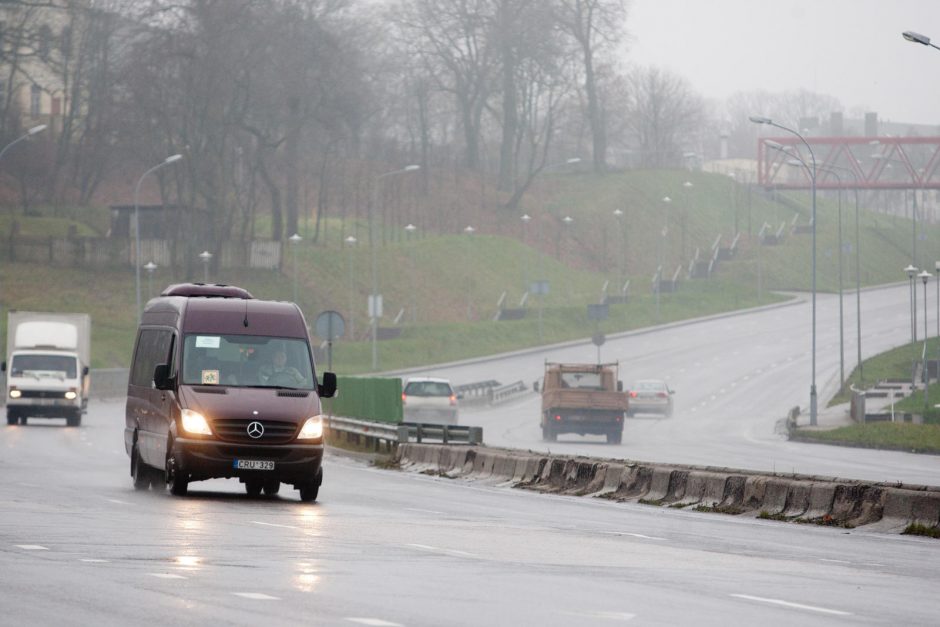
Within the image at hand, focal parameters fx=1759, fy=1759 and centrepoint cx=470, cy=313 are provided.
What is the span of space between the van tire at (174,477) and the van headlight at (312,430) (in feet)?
5.24

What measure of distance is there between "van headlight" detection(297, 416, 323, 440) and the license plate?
531 mm

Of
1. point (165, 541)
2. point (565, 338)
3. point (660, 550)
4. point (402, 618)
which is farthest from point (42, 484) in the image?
point (565, 338)

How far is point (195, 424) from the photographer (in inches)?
869

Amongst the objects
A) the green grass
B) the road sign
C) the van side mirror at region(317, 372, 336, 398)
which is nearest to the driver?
the van side mirror at region(317, 372, 336, 398)

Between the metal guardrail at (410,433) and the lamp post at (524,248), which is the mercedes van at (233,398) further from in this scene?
the lamp post at (524,248)

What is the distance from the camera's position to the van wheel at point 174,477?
22.3 m

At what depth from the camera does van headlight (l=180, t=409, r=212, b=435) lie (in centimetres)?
2205

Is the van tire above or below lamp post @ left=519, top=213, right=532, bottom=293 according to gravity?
below

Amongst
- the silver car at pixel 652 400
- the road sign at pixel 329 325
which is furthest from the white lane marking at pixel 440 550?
the silver car at pixel 652 400

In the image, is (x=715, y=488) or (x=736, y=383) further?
(x=736, y=383)

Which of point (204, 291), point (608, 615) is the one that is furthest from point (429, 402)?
point (608, 615)

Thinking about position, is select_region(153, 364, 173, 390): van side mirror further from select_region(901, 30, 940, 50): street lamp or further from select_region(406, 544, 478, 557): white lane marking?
select_region(901, 30, 940, 50): street lamp

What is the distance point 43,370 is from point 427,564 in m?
38.5

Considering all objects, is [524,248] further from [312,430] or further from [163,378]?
[312,430]
